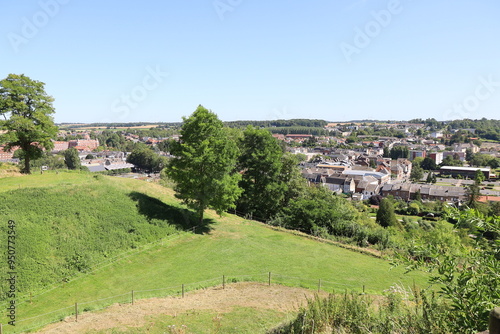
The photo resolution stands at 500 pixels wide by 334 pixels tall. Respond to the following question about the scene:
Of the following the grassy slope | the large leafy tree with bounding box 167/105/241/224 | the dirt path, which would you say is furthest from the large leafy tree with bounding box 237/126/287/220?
the dirt path

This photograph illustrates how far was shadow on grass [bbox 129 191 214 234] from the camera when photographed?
2520 cm

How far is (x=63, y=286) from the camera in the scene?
16234 millimetres

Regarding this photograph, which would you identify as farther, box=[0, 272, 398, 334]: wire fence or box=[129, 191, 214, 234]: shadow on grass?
box=[129, 191, 214, 234]: shadow on grass

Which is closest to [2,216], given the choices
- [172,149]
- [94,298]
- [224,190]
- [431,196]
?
[94,298]

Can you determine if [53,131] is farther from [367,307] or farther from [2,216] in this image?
[367,307]

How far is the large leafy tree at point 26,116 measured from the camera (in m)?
25.8

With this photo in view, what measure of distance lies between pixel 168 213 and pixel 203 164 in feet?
16.6

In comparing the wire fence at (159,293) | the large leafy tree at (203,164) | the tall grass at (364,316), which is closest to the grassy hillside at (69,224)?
the wire fence at (159,293)

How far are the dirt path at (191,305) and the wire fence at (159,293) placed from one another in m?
0.44

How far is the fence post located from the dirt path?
8947 millimetres

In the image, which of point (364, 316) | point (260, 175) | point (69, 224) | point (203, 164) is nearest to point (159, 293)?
point (69, 224)

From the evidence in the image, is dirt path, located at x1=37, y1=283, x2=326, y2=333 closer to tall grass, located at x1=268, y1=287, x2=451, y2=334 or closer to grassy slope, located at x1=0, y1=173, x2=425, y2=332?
grassy slope, located at x1=0, y1=173, x2=425, y2=332

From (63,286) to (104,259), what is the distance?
3.03 m

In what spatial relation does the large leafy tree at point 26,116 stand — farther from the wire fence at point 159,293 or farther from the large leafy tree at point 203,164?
the wire fence at point 159,293
